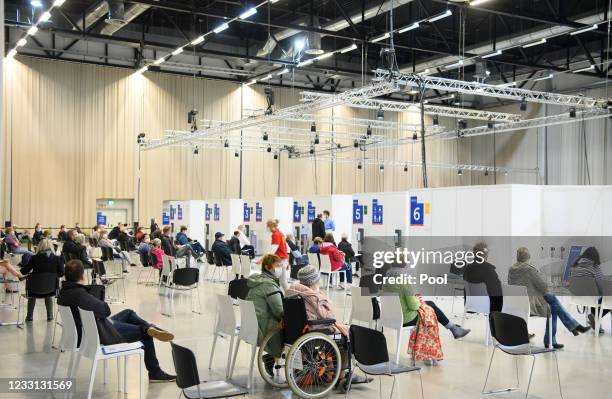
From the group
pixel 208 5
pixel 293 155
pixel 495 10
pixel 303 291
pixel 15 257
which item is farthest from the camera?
pixel 293 155

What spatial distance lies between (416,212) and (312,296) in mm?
7785

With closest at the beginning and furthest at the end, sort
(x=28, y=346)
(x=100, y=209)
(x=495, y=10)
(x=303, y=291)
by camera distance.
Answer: (x=303, y=291), (x=28, y=346), (x=495, y=10), (x=100, y=209)

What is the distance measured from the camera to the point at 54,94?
22391mm

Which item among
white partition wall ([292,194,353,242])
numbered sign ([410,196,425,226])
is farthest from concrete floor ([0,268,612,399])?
white partition wall ([292,194,353,242])

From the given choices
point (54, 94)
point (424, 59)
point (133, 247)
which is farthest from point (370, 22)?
point (54, 94)

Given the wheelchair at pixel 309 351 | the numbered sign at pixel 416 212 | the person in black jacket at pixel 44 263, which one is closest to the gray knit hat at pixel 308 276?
the wheelchair at pixel 309 351

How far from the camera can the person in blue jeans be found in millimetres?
7047

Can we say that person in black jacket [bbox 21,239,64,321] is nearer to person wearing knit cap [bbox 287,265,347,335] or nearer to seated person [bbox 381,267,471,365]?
Answer: person wearing knit cap [bbox 287,265,347,335]

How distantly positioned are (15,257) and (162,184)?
11.8 meters

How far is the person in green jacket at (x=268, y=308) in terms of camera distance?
17.8ft

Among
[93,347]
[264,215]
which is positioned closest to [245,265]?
[93,347]

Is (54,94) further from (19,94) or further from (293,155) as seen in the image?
(293,155)

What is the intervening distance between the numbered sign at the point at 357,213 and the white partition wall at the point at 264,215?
168 inches

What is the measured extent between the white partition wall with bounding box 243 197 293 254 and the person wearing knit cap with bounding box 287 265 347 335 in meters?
13.8
